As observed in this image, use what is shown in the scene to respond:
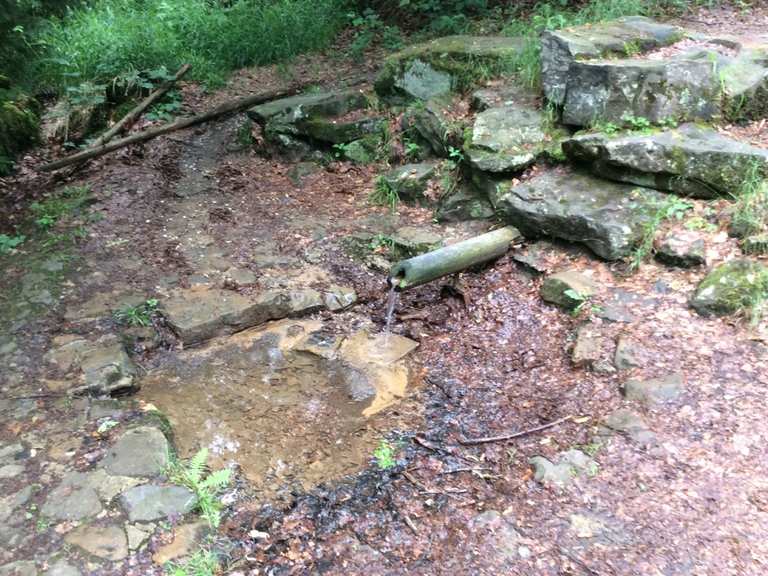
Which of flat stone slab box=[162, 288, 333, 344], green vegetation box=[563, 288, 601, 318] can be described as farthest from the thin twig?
flat stone slab box=[162, 288, 333, 344]

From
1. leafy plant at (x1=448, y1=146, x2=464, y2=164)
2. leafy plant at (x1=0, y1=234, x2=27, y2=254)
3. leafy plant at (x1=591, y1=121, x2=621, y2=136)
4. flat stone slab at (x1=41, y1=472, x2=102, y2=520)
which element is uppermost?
leafy plant at (x1=591, y1=121, x2=621, y2=136)

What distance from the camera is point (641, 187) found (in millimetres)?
5367

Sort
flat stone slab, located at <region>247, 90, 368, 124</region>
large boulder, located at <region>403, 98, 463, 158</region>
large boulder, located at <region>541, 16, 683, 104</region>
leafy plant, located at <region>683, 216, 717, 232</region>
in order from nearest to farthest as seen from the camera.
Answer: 1. leafy plant, located at <region>683, 216, 717, 232</region>
2. large boulder, located at <region>541, 16, 683, 104</region>
3. large boulder, located at <region>403, 98, 463, 158</region>
4. flat stone slab, located at <region>247, 90, 368, 124</region>

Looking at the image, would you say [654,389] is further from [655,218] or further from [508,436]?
[655,218]

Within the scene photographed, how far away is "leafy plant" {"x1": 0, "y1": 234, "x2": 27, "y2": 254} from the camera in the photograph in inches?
232

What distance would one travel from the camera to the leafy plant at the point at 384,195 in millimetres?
7004

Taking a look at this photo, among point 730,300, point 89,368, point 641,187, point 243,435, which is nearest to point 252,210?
point 89,368

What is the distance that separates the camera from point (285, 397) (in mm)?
4621

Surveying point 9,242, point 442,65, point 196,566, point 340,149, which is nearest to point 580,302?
point 196,566

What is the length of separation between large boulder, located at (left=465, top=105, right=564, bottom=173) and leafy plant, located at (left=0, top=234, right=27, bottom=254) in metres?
4.62

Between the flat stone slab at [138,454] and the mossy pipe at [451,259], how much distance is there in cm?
220

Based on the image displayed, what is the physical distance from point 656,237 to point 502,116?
233 cm

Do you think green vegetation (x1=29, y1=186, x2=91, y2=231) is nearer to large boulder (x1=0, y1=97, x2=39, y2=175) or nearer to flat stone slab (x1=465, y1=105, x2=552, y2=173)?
large boulder (x1=0, y1=97, x2=39, y2=175)

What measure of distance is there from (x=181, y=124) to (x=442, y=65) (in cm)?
366
